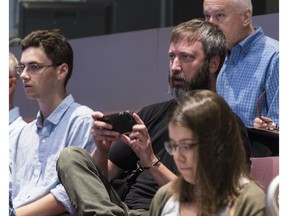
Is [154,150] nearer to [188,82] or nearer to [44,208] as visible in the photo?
[188,82]

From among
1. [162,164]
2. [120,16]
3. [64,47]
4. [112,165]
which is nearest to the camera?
[162,164]

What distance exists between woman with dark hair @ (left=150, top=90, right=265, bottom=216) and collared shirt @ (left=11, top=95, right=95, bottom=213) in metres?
1.22

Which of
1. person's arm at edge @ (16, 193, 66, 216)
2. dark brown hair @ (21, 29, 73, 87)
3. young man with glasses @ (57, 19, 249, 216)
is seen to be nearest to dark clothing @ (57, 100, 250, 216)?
young man with glasses @ (57, 19, 249, 216)

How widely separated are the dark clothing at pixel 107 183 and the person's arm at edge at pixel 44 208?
0.35m

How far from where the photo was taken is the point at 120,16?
4.59 m

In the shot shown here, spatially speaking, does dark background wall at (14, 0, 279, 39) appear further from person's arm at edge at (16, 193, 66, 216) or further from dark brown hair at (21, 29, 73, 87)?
person's arm at edge at (16, 193, 66, 216)

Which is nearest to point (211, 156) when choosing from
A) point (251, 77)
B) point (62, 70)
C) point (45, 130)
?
point (251, 77)

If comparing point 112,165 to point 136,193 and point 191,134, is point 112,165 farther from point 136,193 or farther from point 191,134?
point 191,134

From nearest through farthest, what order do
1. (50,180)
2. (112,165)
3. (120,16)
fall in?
(112,165)
(50,180)
(120,16)

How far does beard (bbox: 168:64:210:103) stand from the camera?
3.17 m

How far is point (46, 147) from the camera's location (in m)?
3.77

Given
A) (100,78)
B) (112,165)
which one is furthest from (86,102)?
(112,165)

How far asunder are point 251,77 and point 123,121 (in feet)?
2.61
